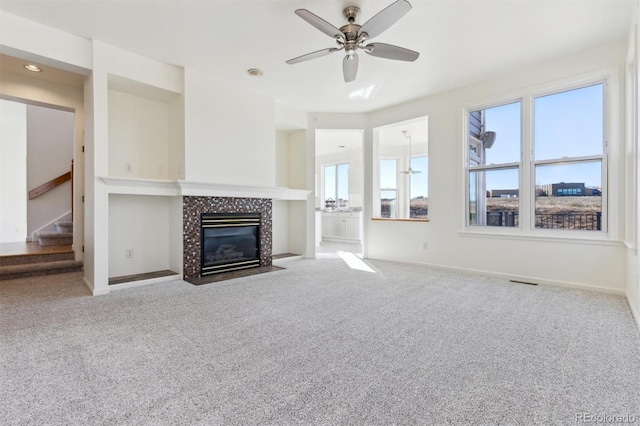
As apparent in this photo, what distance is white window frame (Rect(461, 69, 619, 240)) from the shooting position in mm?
3365

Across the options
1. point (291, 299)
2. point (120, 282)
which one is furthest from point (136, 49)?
point (291, 299)

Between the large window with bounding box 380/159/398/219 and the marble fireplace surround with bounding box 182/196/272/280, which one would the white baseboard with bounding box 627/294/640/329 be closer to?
the marble fireplace surround with bounding box 182/196/272/280

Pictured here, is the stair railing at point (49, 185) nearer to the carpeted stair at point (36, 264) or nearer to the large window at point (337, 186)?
the carpeted stair at point (36, 264)

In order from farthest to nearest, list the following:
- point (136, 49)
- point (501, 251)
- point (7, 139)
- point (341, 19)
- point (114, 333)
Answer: point (7, 139) → point (501, 251) → point (136, 49) → point (341, 19) → point (114, 333)

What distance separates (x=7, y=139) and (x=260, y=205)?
19.1ft

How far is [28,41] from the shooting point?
2.93 m

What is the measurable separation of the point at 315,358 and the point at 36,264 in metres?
4.48

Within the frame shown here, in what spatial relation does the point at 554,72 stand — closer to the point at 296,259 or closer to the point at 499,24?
the point at 499,24

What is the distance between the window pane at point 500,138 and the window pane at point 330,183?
17.8 feet

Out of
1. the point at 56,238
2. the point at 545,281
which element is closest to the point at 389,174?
the point at 545,281

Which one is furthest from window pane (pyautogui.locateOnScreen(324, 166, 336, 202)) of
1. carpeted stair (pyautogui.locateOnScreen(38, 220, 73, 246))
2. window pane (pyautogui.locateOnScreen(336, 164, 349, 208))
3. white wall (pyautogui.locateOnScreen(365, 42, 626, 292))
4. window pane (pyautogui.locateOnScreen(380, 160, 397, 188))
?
carpeted stair (pyautogui.locateOnScreen(38, 220, 73, 246))

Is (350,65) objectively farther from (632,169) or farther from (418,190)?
(418,190)

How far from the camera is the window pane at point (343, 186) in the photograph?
9.37 m

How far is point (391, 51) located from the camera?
286cm
